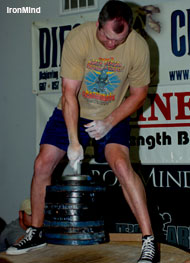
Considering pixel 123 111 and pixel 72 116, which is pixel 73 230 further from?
pixel 123 111

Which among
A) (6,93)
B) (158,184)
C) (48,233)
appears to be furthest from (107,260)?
(6,93)

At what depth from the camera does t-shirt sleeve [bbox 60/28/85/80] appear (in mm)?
2553

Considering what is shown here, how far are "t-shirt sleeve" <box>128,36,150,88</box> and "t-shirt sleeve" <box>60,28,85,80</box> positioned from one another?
0.33 meters

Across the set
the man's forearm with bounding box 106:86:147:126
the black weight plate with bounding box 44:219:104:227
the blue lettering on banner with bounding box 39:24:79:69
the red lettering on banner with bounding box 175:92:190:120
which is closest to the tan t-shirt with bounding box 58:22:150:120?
the man's forearm with bounding box 106:86:147:126

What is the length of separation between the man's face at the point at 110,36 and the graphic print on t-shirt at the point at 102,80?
5.5 inches

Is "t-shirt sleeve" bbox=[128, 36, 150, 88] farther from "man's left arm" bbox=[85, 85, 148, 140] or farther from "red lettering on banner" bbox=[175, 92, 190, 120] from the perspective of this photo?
"red lettering on banner" bbox=[175, 92, 190, 120]

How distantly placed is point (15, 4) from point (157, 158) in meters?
2.46

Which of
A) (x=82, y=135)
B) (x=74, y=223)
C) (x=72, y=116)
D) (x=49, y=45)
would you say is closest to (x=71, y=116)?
(x=72, y=116)

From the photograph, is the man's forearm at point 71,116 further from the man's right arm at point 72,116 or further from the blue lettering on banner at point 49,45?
the blue lettering on banner at point 49,45

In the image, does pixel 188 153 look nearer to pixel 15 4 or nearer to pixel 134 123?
pixel 134 123

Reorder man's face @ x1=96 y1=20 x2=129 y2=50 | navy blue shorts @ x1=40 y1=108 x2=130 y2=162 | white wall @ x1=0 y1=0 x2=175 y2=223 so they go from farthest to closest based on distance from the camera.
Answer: white wall @ x1=0 y1=0 x2=175 y2=223, navy blue shorts @ x1=40 y1=108 x2=130 y2=162, man's face @ x1=96 y1=20 x2=129 y2=50

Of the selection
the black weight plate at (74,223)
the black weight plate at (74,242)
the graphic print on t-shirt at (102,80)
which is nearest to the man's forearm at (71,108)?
the graphic print on t-shirt at (102,80)

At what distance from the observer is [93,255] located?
2449mm

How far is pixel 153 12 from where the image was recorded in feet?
12.9
